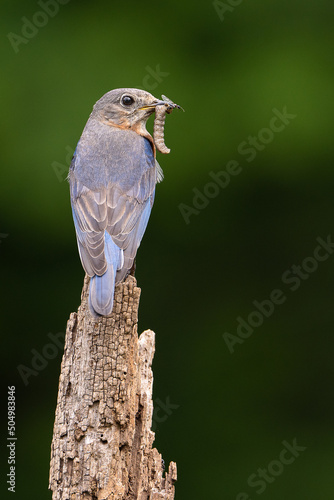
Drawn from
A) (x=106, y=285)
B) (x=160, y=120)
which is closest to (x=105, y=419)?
(x=106, y=285)

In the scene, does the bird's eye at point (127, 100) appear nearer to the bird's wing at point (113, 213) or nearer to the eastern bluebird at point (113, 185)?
the eastern bluebird at point (113, 185)

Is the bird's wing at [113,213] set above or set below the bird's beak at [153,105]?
below

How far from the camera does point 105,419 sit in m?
3.86

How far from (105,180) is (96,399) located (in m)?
1.91

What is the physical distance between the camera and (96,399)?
12.7ft

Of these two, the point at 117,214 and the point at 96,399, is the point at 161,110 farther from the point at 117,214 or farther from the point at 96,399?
→ the point at 96,399

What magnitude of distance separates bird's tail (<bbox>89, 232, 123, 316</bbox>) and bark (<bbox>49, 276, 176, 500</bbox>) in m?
0.10

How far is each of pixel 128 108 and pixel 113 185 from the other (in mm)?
882

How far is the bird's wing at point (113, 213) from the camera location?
4602 mm

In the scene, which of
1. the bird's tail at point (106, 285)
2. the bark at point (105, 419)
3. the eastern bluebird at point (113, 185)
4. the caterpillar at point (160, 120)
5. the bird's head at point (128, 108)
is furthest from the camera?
the bird's head at point (128, 108)

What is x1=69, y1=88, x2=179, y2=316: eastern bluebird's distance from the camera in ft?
14.6

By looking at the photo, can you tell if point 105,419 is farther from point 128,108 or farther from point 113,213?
point 128,108

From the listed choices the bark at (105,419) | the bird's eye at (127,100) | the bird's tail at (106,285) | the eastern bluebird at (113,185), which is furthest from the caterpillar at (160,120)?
the bark at (105,419)

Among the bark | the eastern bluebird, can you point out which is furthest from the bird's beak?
the bark
